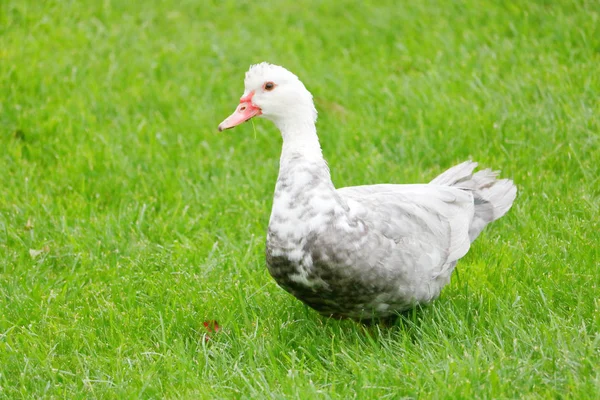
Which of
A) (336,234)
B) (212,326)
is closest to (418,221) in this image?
(336,234)

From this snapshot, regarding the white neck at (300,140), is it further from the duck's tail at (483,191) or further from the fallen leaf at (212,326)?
the duck's tail at (483,191)

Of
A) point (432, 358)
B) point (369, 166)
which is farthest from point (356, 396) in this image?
point (369, 166)

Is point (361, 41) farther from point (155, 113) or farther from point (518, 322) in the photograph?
point (518, 322)

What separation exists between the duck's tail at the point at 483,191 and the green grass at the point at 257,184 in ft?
0.75

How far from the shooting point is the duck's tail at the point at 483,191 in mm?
4789

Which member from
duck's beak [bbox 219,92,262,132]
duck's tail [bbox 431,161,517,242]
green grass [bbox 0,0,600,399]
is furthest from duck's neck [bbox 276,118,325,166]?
duck's tail [bbox 431,161,517,242]

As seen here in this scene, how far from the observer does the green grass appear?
395 cm

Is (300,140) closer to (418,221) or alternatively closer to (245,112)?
(245,112)

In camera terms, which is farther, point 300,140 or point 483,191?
point 483,191

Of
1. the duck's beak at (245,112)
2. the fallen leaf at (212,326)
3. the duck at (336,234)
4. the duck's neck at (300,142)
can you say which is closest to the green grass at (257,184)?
the fallen leaf at (212,326)

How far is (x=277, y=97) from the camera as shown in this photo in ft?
13.6

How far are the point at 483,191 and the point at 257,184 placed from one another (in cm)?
178

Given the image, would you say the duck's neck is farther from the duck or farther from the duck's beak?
the duck's beak

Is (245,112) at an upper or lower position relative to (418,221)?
upper
